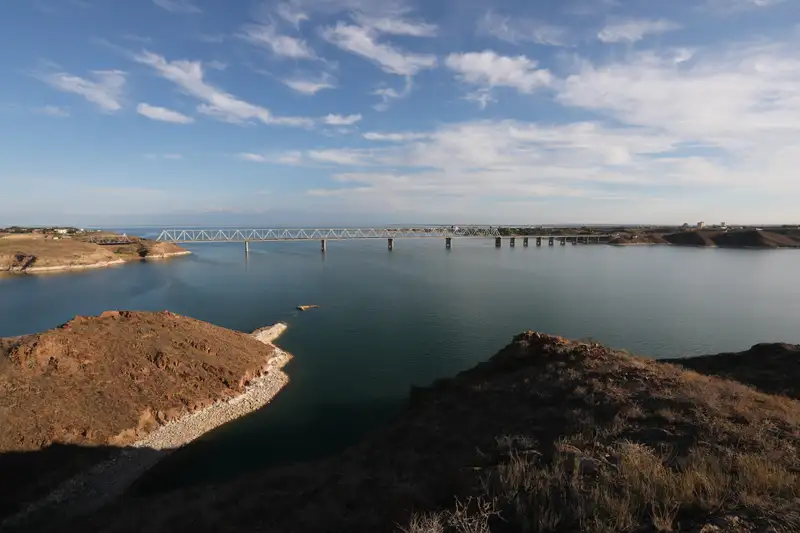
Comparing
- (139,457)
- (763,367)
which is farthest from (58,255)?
(763,367)

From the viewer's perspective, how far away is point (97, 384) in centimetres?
1661

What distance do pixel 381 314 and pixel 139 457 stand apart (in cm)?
2392

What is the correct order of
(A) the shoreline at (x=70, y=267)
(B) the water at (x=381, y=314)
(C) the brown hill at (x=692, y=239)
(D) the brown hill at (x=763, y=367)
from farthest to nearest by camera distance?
(C) the brown hill at (x=692, y=239) < (A) the shoreline at (x=70, y=267) < (B) the water at (x=381, y=314) < (D) the brown hill at (x=763, y=367)

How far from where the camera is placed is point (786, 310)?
38344 mm

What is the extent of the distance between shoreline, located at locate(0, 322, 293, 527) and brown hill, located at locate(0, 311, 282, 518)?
1.36ft

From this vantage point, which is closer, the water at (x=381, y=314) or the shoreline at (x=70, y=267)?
the water at (x=381, y=314)

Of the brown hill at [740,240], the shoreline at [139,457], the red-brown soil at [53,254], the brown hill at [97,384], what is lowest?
the shoreline at [139,457]

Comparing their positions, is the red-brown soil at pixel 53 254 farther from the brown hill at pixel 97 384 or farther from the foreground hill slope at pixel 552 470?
the foreground hill slope at pixel 552 470

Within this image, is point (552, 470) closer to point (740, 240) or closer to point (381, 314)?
point (381, 314)

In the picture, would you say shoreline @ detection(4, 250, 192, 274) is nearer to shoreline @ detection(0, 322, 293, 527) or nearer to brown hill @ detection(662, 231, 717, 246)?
shoreline @ detection(0, 322, 293, 527)

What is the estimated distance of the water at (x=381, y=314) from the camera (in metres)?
17.3

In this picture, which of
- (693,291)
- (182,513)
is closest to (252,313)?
(182,513)

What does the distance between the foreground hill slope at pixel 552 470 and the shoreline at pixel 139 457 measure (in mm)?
1420

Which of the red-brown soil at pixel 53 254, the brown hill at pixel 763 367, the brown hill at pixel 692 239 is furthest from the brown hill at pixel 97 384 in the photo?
the brown hill at pixel 692 239
